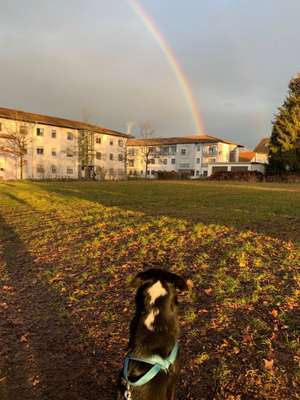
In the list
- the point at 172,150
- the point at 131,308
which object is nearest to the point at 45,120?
the point at 172,150

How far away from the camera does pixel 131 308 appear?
466cm

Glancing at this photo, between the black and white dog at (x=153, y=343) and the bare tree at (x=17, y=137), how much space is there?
55101mm

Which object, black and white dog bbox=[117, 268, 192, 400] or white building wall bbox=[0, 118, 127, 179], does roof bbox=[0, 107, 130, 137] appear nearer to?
white building wall bbox=[0, 118, 127, 179]

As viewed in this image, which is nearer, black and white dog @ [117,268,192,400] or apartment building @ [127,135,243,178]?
black and white dog @ [117,268,192,400]

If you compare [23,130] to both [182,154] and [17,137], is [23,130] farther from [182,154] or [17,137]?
[182,154]

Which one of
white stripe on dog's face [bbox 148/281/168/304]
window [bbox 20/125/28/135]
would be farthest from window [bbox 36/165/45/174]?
white stripe on dog's face [bbox 148/281/168/304]

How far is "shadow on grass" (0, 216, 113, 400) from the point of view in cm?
Answer: 310

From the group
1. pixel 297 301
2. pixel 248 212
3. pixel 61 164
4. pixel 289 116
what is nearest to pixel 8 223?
pixel 248 212

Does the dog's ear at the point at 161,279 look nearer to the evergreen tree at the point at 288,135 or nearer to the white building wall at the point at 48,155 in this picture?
the evergreen tree at the point at 288,135

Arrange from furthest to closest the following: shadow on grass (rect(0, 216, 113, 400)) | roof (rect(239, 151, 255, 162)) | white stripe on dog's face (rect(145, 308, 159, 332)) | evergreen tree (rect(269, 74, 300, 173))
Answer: roof (rect(239, 151, 255, 162)) < evergreen tree (rect(269, 74, 300, 173)) < shadow on grass (rect(0, 216, 113, 400)) < white stripe on dog's face (rect(145, 308, 159, 332))

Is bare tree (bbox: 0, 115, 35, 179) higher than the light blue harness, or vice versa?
bare tree (bbox: 0, 115, 35, 179)

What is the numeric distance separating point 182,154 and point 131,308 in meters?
88.7

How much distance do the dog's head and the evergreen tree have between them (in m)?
50.8

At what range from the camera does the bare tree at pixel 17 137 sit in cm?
5462
